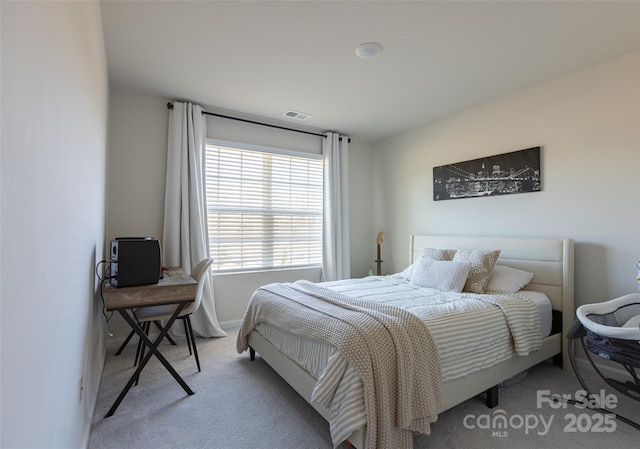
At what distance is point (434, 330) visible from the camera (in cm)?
190

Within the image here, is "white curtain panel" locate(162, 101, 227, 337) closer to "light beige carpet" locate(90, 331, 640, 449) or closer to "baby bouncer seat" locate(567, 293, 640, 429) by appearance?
"light beige carpet" locate(90, 331, 640, 449)

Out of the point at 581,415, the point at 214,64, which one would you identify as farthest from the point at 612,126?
the point at 214,64

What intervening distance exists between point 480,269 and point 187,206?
307 centimetres

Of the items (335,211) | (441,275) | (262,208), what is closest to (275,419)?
(441,275)

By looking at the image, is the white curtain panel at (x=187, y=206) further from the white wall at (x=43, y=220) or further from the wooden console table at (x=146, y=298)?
the white wall at (x=43, y=220)

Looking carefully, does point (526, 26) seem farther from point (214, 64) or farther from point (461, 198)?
point (214, 64)

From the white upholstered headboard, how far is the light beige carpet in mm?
625

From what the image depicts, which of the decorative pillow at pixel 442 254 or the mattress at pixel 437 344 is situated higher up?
the decorative pillow at pixel 442 254

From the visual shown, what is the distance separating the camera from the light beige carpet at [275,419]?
70.7 inches

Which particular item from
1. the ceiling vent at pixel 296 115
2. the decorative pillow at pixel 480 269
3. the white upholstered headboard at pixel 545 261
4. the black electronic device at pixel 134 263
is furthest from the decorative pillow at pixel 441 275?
the black electronic device at pixel 134 263

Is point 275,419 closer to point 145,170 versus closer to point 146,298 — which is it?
point 146,298

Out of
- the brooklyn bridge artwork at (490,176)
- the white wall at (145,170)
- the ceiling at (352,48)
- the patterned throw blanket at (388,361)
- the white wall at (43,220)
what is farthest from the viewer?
the white wall at (145,170)

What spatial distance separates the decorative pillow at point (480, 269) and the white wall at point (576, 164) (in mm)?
515

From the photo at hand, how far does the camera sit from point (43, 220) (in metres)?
0.96
